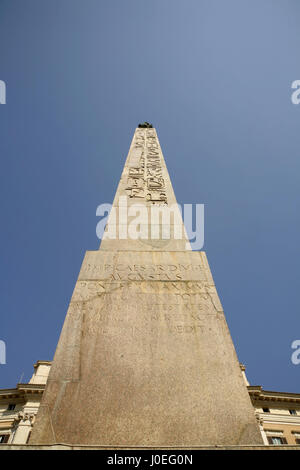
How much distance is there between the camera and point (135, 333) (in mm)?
2586

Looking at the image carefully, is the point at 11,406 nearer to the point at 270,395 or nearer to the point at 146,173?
the point at 270,395

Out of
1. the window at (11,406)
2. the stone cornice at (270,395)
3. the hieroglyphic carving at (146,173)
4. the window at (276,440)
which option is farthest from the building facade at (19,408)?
the hieroglyphic carving at (146,173)

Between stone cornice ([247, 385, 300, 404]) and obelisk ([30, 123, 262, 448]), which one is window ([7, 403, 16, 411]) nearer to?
stone cornice ([247, 385, 300, 404])

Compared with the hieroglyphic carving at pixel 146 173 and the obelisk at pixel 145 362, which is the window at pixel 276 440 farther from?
the obelisk at pixel 145 362

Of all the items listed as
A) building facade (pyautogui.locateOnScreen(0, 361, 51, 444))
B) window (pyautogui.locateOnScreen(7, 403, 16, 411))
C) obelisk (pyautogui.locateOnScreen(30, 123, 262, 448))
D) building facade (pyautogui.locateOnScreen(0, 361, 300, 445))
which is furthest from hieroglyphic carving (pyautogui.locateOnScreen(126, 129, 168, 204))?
window (pyautogui.locateOnScreen(7, 403, 16, 411))

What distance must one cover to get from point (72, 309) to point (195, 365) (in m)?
1.24

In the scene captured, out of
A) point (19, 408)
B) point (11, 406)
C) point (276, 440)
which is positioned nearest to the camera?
point (276, 440)

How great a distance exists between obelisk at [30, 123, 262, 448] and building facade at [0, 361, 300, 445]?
17.2 m

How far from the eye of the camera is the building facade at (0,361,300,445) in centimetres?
1689

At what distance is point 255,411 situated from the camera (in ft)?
62.3

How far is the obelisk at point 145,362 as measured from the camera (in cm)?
193

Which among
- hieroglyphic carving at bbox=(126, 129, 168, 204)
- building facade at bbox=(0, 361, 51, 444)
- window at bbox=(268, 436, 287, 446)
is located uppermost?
building facade at bbox=(0, 361, 51, 444)

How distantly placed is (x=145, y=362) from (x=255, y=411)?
68.1 feet

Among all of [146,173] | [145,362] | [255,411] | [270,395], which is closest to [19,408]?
[255,411]
